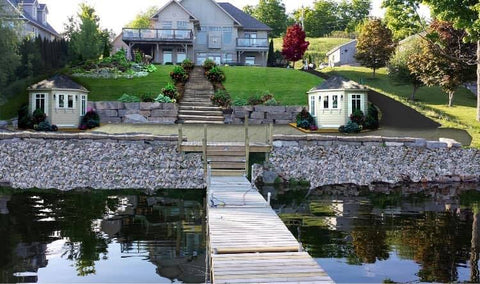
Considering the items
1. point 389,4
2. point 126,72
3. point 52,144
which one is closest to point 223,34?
point 126,72

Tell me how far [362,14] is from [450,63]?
64.0 metres

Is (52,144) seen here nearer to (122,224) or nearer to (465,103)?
(122,224)

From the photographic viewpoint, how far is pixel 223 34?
48375 mm

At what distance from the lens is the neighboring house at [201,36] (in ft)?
145

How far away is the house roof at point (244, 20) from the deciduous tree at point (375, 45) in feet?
31.7

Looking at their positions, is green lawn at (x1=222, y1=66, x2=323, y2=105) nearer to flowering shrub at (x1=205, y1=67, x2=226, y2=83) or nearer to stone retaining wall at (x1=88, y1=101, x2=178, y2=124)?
flowering shrub at (x1=205, y1=67, x2=226, y2=83)

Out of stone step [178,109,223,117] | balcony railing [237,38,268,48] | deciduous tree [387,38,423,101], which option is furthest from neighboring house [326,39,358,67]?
stone step [178,109,223,117]

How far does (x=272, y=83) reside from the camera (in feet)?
113

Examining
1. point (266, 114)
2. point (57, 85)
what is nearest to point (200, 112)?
point (266, 114)

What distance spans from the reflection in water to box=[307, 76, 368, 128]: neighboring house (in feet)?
28.9

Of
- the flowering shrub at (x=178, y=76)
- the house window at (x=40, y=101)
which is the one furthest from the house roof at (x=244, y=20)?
the house window at (x=40, y=101)

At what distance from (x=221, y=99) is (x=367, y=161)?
12129mm

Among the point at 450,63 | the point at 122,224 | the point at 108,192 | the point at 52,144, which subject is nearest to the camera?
the point at 122,224

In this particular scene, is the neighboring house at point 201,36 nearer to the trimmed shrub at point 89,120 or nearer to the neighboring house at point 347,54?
the neighboring house at point 347,54
